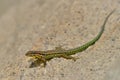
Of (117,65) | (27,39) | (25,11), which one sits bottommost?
(117,65)

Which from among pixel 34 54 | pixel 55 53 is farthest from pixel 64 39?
pixel 34 54

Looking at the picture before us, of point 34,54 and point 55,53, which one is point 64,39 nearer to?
point 55,53

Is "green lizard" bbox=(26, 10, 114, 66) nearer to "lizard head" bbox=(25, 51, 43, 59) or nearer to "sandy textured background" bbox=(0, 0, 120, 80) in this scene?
"lizard head" bbox=(25, 51, 43, 59)

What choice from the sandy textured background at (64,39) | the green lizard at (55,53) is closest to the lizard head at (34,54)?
the green lizard at (55,53)

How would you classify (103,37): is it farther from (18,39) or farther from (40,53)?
(18,39)

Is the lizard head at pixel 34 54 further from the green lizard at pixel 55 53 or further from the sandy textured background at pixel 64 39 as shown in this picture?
the sandy textured background at pixel 64 39

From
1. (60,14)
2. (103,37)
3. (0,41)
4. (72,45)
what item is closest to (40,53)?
(72,45)

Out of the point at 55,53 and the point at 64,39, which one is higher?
the point at 64,39

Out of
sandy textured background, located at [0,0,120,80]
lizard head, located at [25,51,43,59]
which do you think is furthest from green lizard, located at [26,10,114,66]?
sandy textured background, located at [0,0,120,80]
